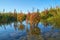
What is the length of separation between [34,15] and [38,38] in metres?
4.59

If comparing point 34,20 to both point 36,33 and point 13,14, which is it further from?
point 13,14

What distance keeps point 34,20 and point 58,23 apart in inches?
66.6

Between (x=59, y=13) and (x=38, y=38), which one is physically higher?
(x=59, y=13)

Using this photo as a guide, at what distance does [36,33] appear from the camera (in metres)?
11.1

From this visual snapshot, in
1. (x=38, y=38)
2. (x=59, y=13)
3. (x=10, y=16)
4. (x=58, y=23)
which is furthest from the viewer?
(x=10, y=16)

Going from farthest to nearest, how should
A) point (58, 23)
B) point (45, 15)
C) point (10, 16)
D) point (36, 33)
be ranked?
point (10, 16)
point (45, 15)
point (58, 23)
point (36, 33)

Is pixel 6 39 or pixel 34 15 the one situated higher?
pixel 34 15

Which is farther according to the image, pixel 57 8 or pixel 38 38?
pixel 57 8

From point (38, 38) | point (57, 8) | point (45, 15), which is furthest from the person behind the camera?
point (45, 15)

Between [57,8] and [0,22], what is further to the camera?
[0,22]

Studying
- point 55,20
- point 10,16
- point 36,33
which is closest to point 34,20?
point 55,20

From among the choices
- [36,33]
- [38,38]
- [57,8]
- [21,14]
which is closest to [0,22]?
[21,14]

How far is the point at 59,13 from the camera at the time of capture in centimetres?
1507

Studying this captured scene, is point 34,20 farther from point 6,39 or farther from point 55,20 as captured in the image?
point 6,39
